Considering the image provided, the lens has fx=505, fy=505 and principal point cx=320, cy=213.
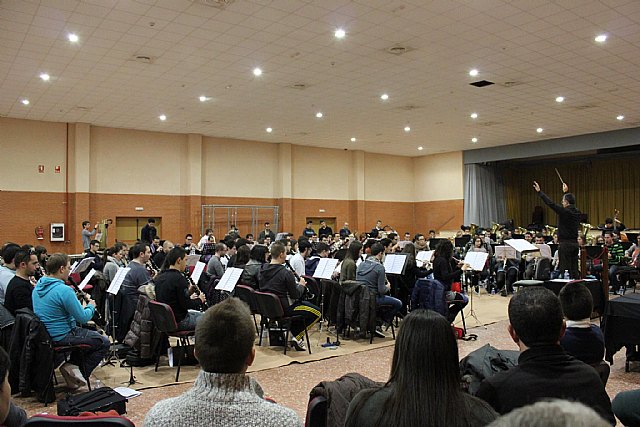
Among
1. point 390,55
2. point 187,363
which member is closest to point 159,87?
point 390,55

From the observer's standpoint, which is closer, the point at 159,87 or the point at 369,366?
the point at 369,366

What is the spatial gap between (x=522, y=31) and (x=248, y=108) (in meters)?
8.02

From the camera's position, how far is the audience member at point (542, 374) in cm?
213

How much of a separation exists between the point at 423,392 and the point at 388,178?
22819mm

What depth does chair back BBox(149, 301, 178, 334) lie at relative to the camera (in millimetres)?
5559

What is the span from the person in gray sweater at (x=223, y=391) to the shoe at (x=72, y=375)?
408cm

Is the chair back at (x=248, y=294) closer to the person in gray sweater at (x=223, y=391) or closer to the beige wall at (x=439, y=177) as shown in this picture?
the person in gray sweater at (x=223, y=391)

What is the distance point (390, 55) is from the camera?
10.2 m

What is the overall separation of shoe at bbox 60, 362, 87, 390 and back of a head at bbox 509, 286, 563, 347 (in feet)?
14.9

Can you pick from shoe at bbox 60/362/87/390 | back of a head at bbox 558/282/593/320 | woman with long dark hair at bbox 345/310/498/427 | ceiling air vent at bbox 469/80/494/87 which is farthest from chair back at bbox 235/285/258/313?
ceiling air vent at bbox 469/80/494/87

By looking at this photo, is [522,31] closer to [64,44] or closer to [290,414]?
[64,44]

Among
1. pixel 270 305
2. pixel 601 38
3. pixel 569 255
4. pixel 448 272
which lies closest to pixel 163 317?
pixel 270 305

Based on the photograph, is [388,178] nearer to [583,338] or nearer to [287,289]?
[287,289]

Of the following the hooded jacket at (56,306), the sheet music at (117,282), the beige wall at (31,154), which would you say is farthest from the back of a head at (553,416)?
the beige wall at (31,154)
